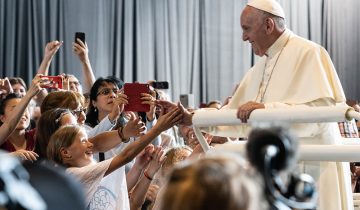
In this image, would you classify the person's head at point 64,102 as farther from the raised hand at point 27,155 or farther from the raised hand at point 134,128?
the raised hand at point 27,155

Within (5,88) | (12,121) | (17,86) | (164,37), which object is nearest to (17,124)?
(12,121)

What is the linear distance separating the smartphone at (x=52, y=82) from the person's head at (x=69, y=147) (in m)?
0.89

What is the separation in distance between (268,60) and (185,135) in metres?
1.73

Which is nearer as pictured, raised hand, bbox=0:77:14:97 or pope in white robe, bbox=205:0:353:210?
pope in white robe, bbox=205:0:353:210

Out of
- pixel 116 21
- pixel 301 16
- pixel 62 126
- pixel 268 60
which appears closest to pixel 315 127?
pixel 268 60

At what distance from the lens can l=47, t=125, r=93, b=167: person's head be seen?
293cm

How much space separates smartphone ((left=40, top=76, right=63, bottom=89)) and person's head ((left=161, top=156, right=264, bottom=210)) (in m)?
2.86

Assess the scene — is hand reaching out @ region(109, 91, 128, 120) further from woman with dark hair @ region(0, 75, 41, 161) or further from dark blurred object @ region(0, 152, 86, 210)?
dark blurred object @ region(0, 152, 86, 210)

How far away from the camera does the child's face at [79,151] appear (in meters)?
2.95

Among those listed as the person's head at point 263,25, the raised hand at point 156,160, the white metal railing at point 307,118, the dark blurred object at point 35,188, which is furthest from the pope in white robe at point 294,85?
the dark blurred object at point 35,188

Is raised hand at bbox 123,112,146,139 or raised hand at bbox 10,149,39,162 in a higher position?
raised hand at bbox 123,112,146,139

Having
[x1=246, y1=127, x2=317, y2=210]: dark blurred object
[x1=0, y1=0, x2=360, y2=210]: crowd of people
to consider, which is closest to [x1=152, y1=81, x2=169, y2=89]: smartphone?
[x1=0, y1=0, x2=360, y2=210]: crowd of people

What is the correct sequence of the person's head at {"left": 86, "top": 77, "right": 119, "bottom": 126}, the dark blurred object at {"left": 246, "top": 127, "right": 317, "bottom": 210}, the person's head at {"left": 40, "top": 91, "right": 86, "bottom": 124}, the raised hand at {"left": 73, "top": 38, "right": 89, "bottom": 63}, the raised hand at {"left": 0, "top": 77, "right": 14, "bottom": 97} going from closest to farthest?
the dark blurred object at {"left": 246, "top": 127, "right": 317, "bottom": 210}
the person's head at {"left": 40, "top": 91, "right": 86, "bottom": 124}
the person's head at {"left": 86, "top": 77, "right": 119, "bottom": 126}
the raised hand at {"left": 0, "top": 77, "right": 14, "bottom": 97}
the raised hand at {"left": 73, "top": 38, "right": 89, "bottom": 63}

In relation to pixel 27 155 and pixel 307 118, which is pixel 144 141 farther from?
pixel 307 118
